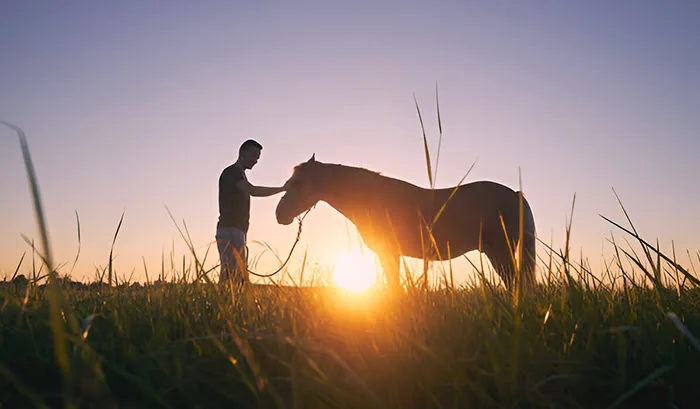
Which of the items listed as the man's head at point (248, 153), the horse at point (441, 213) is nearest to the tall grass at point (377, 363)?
the horse at point (441, 213)

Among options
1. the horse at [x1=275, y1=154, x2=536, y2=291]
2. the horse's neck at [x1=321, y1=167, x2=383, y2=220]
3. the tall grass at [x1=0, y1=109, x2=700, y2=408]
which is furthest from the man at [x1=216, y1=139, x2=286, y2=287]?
the tall grass at [x1=0, y1=109, x2=700, y2=408]

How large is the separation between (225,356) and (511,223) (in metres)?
5.49

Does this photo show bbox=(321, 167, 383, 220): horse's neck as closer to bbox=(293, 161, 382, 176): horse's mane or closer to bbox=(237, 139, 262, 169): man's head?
bbox=(293, 161, 382, 176): horse's mane

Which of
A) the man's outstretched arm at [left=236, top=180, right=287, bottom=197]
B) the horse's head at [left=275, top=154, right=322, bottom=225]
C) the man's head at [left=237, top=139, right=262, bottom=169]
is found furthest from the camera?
the man's head at [left=237, top=139, right=262, bottom=169]

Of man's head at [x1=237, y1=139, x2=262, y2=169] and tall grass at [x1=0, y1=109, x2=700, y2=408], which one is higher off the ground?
man's head at [x1=237, y1=139, x2=262, y2=169]

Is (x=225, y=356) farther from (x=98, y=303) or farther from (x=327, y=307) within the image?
(x=98, y=303)

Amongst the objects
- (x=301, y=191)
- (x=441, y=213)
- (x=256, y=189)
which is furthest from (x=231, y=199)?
(x=441, y=213)

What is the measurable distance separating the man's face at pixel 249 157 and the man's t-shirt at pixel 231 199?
21 centimetres

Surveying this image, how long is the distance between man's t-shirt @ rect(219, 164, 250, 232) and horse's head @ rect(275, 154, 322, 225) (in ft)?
2.20

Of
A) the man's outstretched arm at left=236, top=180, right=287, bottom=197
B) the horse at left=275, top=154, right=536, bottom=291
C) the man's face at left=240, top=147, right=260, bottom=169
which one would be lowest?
the horse at left=275, top=154, right=536, bottom=291

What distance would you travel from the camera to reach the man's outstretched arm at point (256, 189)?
7629 mm

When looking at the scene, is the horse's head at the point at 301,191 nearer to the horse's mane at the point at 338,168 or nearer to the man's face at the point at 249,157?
the horse's mane at the point at 338,168

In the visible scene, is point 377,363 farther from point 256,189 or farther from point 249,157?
point 249,157

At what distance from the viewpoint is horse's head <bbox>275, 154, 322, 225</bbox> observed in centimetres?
724
